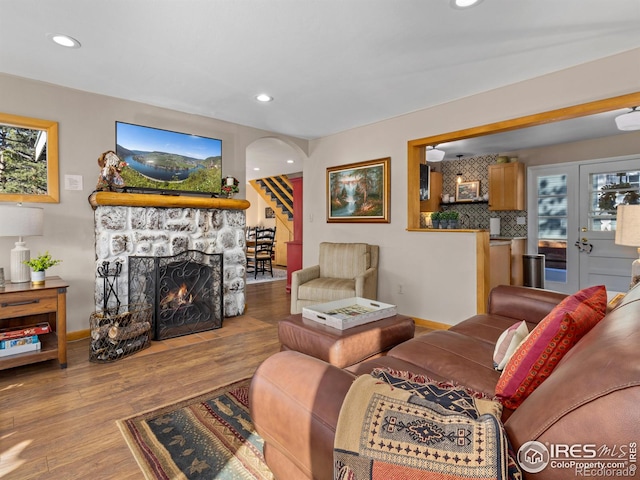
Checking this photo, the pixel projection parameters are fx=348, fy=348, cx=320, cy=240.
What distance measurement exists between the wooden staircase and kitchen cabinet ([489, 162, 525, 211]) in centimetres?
484

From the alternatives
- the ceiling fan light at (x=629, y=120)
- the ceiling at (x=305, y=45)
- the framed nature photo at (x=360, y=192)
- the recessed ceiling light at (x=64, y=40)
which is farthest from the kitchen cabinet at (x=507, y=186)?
the recessed ceiling light at (x=64, y=40)

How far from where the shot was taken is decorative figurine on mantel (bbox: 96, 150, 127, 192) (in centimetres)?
336

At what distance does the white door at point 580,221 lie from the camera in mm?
4949

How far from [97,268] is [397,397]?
345cm

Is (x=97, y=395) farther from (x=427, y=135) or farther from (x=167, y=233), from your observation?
(x=427, y=135)

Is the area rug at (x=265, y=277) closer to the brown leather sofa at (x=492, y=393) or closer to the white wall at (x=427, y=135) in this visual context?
the white wall at (x=427, y=135)

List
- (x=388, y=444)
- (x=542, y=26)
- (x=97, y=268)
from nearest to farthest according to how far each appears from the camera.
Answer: (x=388, y=444), (x=542, y=26), (x=97, y=268)

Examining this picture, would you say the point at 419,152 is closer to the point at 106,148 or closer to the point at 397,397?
the point at 106,148

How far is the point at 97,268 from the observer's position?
134 inches

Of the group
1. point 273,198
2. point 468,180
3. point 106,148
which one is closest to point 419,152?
point 468,180

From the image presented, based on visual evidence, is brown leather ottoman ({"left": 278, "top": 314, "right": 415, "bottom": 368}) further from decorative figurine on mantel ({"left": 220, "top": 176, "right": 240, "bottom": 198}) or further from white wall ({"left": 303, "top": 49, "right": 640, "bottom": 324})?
decorative figurine on mantel ({"left": 220, "top": 176, "right": 240, "bottom": 198})

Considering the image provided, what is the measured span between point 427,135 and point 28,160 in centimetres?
394


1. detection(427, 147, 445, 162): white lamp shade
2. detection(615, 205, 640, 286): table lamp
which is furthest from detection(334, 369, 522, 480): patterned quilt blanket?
detection(427, 147, 445, 162): white lamp shade

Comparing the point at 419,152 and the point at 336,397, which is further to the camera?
the point at 419,152
